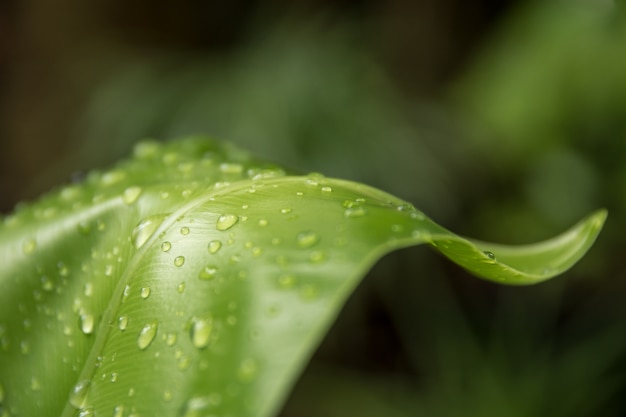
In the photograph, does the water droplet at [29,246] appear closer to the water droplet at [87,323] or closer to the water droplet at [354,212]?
the water droplet at [87,323]

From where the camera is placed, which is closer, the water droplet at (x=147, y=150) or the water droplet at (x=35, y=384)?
the water droplet at (x=35, y=384)

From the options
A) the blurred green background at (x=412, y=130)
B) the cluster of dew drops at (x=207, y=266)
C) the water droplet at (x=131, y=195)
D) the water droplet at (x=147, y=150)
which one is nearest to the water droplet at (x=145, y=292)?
the cluster of dew drops at (x=207, y=266)

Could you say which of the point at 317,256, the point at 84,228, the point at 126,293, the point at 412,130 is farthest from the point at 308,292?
A: the point at 412,130

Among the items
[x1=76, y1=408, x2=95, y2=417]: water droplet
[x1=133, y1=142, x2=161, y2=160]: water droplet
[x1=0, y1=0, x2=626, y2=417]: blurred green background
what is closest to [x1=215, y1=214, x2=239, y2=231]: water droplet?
[x1=76, y1=408, x2=95, y2=417]: water droplet

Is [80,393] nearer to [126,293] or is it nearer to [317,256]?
[126,293]

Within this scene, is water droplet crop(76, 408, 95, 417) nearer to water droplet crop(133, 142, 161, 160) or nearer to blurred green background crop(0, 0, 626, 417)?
water droplet crop(133, 142, 161, 160)

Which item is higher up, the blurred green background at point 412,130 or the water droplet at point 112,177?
the water droplet at point 112,177
